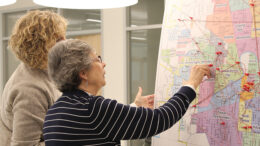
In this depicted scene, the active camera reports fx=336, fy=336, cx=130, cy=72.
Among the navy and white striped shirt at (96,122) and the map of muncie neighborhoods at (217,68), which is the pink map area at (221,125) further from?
the navy and white striped shirt at (96,122)

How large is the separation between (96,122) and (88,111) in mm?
56

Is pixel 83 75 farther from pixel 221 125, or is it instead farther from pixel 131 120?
pixel 221 125

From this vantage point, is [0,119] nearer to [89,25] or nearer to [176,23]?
[176,23]

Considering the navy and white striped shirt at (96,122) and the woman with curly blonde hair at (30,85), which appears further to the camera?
the woman with curly blonde hair at (30,85)

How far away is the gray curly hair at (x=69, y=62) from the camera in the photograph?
143cm

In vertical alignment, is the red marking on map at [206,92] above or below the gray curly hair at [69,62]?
below

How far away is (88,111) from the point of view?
54.2 inches

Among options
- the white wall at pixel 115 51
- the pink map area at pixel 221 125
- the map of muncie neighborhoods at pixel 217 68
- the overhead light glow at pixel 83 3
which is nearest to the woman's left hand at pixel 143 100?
the map of muncie neighborhoods at pixel 217 68

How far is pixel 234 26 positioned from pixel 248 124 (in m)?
0.46

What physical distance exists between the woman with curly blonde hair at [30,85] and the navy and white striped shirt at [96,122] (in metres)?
0.22

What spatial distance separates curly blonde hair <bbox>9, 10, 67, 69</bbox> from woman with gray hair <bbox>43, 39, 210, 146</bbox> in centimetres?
24

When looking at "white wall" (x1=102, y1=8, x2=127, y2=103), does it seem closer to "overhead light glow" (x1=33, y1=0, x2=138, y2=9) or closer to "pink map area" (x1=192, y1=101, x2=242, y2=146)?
"overhead light glow" (x1=33, y1=0, x2=138, y2=9)

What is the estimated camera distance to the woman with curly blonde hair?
1.60 metres

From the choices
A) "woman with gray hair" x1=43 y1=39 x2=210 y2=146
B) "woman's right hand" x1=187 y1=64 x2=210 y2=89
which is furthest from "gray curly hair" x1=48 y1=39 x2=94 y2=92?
"woman's right hand" x1=187 y1=64 x2=210 y2=89
